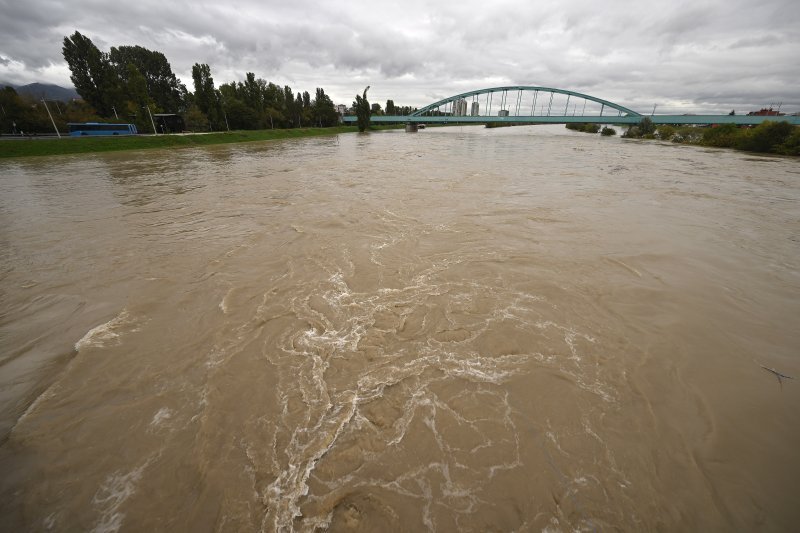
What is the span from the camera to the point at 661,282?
748 cm

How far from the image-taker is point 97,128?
166 ft

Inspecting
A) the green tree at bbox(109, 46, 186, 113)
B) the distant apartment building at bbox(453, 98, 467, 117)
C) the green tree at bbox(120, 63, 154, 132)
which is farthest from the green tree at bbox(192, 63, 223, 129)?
the distant apartment building at bbox(453, 98, 467, 117)

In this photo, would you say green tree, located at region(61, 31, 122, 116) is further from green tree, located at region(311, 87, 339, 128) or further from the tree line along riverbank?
green tree, located at region(311, 87, 339, 128)

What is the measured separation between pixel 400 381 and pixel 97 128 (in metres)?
72.0

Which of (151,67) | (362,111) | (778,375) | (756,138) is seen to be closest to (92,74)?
(151,67)

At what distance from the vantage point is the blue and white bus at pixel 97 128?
Answer: 48.5m

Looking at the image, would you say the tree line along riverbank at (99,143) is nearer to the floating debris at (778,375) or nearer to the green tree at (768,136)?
the floating debris at (778,375)

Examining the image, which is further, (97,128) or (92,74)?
(92,74)

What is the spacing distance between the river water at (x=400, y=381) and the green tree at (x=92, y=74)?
7573 cm

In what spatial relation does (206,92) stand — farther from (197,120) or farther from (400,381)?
(400,381)

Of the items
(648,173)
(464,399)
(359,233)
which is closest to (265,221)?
(359,233)

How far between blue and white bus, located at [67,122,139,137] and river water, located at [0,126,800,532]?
5747 cm

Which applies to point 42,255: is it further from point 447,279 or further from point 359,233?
point 447,279

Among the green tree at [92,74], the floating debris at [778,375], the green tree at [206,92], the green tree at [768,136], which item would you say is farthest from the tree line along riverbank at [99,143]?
the green tree at [768,136]
